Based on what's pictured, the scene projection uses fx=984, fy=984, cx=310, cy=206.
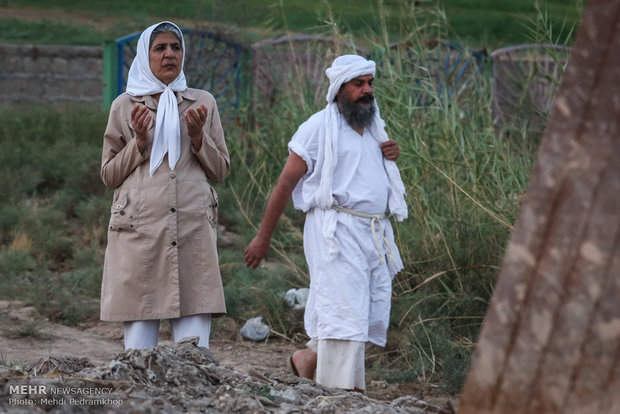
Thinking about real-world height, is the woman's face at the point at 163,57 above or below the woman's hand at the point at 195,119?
above

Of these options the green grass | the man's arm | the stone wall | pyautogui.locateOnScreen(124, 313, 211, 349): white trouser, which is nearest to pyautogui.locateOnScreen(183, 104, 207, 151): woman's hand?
the man's arm

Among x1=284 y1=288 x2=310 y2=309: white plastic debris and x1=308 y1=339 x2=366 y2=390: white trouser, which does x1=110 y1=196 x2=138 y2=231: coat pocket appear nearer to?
x1=308 y1=339 x2=366 y2=390: white trouser

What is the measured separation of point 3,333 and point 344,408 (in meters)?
3.53

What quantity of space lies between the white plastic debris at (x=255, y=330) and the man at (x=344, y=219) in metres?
1.39

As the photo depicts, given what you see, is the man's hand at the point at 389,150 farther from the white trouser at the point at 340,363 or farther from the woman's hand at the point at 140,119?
the woman's hand at the point at 140,119

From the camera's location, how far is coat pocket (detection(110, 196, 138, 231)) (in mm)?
4246

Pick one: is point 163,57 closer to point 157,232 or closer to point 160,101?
point 160,101

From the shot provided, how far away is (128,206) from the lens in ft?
14.0

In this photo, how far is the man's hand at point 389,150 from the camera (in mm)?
4973

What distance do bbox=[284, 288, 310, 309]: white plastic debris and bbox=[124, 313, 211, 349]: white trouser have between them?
7.45 feet

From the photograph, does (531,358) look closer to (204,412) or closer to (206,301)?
(204,412)

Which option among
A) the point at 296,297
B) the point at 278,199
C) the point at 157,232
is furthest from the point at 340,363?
the point at 296,297

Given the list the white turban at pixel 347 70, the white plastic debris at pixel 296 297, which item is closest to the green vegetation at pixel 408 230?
the white plastic debris at pixel 296 297

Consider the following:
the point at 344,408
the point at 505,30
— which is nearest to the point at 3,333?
the point at 344,408
